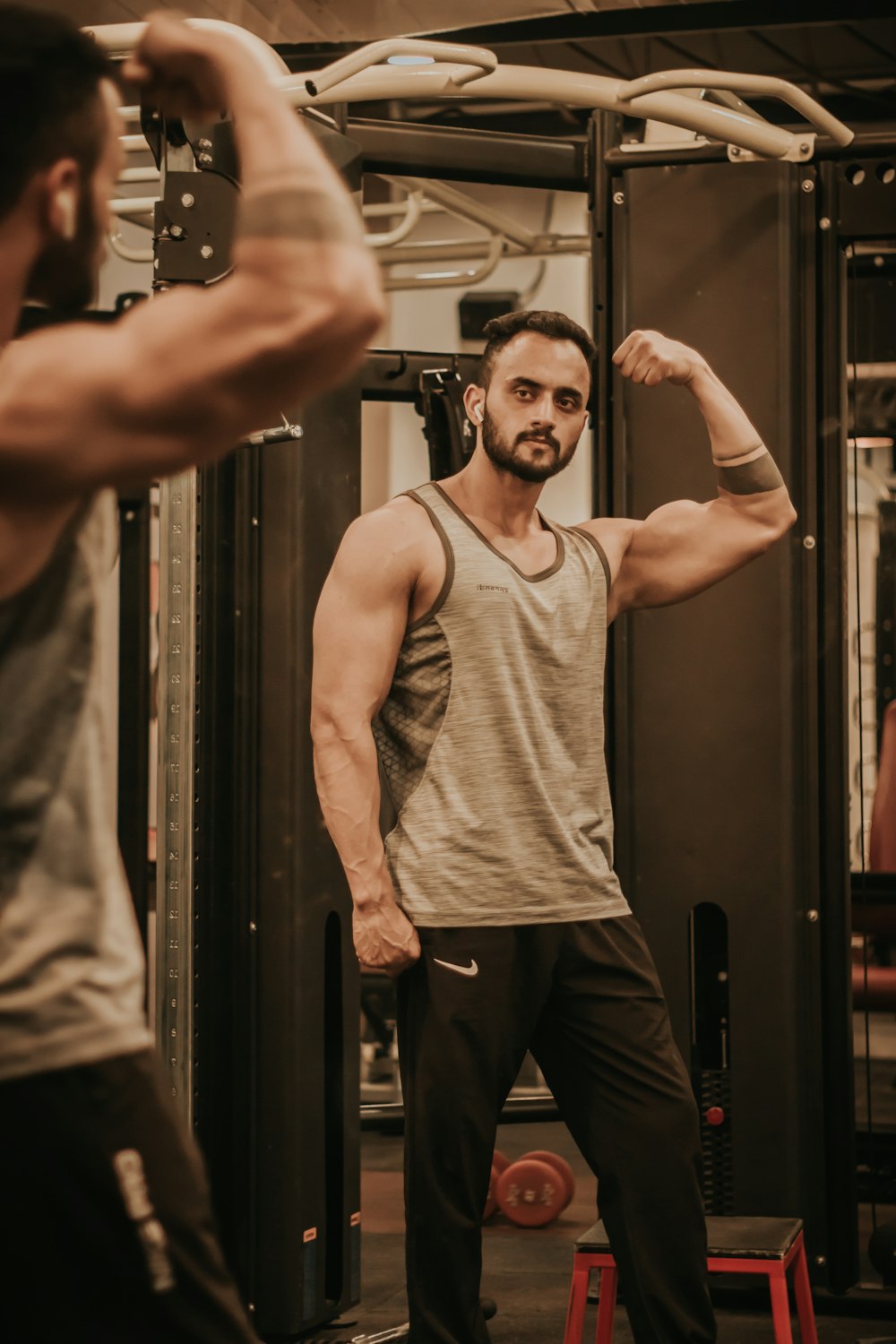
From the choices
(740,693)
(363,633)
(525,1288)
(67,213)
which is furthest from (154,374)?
(525,1288)

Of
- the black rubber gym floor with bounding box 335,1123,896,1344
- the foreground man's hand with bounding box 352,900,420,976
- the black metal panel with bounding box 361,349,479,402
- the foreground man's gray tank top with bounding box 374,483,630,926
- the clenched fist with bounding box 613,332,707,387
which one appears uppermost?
the black metal panel with bounding box 361,349,479,402

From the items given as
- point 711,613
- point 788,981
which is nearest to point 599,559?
point 711,613

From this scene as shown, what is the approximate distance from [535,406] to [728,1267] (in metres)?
1.40

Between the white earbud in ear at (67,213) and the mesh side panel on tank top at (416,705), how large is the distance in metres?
1.34

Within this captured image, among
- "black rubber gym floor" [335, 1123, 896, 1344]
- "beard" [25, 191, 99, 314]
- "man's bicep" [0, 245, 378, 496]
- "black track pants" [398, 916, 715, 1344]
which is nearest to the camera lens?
"man's bicep" [0, 245, 378, 496]

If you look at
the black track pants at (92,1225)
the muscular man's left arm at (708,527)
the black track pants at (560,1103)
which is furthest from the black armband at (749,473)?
the black track pants at (92,1225)

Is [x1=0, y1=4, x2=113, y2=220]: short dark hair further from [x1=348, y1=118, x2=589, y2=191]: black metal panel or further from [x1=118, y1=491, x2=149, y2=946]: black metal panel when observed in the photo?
[x1=118, y1=491, x2=149, y2=946]: black metal panel

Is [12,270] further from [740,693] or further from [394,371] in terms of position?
[394,371]

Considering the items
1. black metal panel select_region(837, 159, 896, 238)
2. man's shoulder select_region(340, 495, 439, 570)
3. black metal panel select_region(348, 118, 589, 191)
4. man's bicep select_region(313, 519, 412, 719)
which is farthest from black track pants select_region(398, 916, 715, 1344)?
black metal panel select_region(348, 118, 589, 191)

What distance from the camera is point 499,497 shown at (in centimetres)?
246

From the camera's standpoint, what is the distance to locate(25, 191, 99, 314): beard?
41.1 inches

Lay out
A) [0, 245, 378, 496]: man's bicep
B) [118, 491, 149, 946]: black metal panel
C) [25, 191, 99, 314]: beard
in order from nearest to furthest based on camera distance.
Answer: [0, 245, 378, 496]: man's bicep → [25, 191, 99, 314]: beard → [118, 491, 149, 946]: black metal panel

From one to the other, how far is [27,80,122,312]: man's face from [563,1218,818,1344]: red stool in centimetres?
180

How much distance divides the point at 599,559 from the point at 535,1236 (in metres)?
1.91
